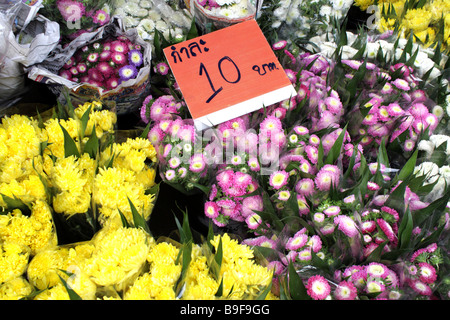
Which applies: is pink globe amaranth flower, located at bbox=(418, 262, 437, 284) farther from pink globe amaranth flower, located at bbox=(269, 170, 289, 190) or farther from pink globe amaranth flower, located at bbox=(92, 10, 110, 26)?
pink globe amaranth flower, located at bbox=(92, 10, 110, 26)

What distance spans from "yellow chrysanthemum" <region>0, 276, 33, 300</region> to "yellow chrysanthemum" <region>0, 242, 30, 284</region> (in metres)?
0.01

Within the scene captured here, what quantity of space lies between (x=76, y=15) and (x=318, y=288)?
50.5 inches

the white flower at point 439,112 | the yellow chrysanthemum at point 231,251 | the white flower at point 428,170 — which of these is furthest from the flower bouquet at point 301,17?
the yellow chrysanthemum at point 231,251

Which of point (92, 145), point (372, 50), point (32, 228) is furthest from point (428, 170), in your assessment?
point (32, 228)

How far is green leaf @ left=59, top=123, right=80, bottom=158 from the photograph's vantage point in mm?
948

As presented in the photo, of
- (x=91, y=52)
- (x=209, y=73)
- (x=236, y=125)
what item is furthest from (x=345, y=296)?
(x=91, y=52)

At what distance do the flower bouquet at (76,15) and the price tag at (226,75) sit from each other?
1.26 feet

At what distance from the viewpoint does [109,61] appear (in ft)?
4.80

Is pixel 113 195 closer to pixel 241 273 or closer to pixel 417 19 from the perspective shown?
pixel 241 273

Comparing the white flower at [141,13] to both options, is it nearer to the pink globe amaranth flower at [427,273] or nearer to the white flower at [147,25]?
the white flower at [147,25]

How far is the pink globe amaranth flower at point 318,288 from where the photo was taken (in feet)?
2.65

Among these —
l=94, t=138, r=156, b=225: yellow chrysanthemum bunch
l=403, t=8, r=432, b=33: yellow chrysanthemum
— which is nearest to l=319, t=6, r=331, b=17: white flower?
l=403, t=8, r=432, b=33: yellow chrysanthemum

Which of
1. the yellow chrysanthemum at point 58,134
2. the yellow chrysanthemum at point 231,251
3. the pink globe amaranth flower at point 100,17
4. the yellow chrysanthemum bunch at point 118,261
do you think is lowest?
the yellow chrysanthemum at point 231,251
